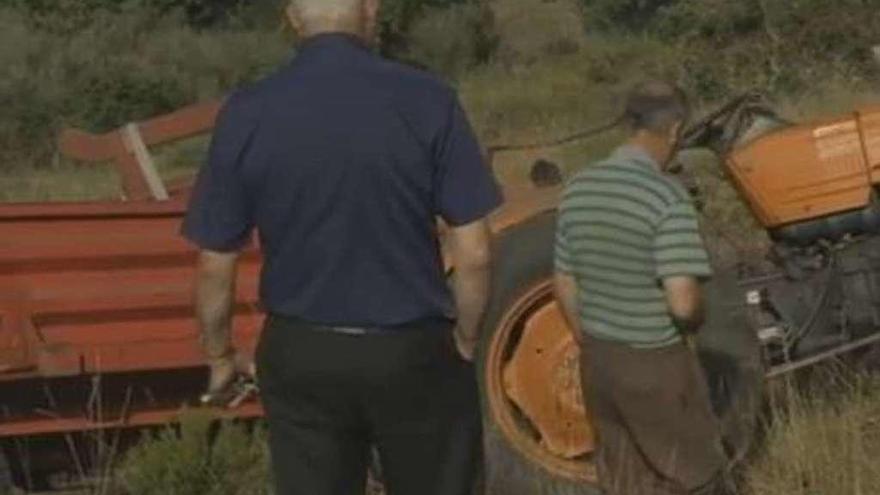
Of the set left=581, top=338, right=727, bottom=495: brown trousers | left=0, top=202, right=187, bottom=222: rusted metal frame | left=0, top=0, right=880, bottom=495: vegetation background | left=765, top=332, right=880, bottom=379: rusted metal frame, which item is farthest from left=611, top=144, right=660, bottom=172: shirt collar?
left=0, top=202, right=187, bottom=222: rusted metal frame

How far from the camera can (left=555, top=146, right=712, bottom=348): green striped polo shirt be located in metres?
6.07

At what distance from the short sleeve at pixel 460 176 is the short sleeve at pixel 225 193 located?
43 centimetres

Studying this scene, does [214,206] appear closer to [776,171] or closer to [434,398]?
[434,398]

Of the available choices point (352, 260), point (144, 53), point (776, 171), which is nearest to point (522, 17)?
point (144, 53)

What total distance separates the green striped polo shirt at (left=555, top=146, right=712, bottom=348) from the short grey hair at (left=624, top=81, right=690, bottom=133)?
0.09 m

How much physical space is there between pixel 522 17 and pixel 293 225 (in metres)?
49.5

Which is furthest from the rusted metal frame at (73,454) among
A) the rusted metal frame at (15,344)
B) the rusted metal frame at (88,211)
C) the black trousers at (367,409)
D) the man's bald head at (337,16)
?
the man's bald head at (337,16)

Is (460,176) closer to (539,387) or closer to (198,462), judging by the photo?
(539,387)

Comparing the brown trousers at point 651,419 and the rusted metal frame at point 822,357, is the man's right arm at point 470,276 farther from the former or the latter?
the rusted metal frame at point 822,357

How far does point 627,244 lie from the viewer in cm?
615

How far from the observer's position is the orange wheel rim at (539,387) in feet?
24.0

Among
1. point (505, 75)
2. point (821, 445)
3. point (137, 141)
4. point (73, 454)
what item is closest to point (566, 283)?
point (821, 445)

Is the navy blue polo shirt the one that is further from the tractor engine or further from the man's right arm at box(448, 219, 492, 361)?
the tractor engine

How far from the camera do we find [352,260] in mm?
4711
